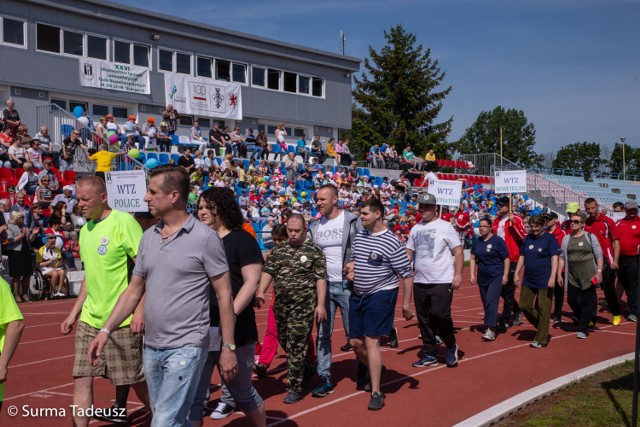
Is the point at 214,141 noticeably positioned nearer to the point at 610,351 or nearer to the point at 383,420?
the point at 610,351

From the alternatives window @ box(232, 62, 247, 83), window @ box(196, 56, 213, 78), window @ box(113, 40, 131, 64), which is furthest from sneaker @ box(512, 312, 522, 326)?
window @ box(232, 62, 247, 83)

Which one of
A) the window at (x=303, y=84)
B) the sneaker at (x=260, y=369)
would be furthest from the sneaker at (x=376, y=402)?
the window at (x=303, y=84)

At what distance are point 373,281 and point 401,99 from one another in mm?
52146

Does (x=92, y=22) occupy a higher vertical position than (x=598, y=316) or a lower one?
higher

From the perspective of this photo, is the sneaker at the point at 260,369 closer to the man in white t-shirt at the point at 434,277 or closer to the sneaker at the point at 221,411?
the sneaker at the point at 221,411

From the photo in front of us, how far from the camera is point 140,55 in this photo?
32.3 metres

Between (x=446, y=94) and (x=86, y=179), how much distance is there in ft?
182

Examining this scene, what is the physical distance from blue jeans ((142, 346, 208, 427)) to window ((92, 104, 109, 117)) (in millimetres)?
27435

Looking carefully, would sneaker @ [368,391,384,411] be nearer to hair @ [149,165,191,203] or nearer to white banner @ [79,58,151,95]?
hair @ [149,165,191,203]

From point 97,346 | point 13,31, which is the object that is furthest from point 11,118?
point 97,346

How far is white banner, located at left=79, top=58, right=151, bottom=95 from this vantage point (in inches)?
1178

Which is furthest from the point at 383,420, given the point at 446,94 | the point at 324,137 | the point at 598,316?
the point at 446,94

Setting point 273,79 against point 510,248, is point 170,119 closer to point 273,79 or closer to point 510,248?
point 273,79

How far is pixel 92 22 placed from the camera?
3036 cm
